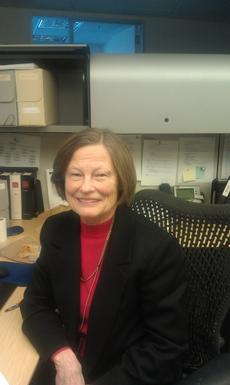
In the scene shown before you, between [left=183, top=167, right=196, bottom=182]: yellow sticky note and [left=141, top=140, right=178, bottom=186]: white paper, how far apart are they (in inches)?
2.1

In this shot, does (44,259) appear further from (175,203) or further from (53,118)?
(53,118)

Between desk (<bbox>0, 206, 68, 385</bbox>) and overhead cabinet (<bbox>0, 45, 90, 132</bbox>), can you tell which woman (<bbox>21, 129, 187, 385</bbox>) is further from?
overhead cabinet (<bbox>0, 45, 90, 132</bbox>)

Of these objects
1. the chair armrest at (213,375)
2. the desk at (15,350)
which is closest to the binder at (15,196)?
the desk at (15,350)

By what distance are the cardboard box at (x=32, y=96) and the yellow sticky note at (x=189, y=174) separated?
2.59 feet

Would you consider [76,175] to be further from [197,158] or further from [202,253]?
[197,158]

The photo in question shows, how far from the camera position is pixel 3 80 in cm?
136

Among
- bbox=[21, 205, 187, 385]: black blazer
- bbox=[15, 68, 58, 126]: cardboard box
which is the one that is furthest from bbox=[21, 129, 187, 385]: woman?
bbox=[15, 68, 58, 126]: cardboard box

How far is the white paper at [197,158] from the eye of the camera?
5.79 ft

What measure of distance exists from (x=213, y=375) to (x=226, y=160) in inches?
49.7

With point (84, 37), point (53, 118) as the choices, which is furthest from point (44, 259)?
point (84, 37)

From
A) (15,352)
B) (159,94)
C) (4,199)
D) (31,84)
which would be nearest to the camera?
(15,352)

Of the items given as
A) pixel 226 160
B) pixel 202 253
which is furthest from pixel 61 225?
pixel 226 160

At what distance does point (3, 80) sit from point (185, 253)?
1.01m

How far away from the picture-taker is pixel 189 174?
70.6 inches
